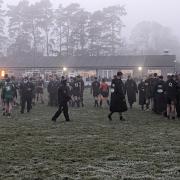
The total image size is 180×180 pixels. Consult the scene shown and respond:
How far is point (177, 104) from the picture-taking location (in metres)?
19.8

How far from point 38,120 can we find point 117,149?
8141 mm

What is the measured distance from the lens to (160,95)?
69.4ft

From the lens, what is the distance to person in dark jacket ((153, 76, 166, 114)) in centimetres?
2098

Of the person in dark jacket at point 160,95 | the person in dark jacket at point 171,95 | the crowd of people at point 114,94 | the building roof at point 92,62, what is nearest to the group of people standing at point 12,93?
the crowd of people at point 114,94

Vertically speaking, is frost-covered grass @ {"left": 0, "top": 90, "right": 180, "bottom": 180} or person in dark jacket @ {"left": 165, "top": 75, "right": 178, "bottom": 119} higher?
person in dark jacket @ {"left": 165, "top": 75, "right": 178, "bottom": 119}

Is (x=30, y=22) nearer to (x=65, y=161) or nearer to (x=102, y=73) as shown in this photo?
(x=102, y=73)

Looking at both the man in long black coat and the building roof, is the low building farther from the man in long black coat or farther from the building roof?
the man in long black coat

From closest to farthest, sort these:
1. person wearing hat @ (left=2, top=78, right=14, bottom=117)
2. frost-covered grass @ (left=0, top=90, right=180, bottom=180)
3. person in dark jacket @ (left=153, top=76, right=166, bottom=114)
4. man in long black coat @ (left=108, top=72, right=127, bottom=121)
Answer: frost-covered grass @ (left=0, top=90, right=180, bottom=180) → man in long black coat @ (left=108, top=72, right=127, bottom=121) → person in dark jacket @ (left=153, top=76, right=166, bottom=114) → person wearing hat @ (left=2, top=78, right=14, bottom=117)

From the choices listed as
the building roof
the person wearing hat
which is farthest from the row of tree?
the person wearing hat

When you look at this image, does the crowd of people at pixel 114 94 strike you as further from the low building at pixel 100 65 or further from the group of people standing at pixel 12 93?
the low building at pixel 100 65

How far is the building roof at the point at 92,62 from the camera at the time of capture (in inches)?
2633

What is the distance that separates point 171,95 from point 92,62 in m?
50.4

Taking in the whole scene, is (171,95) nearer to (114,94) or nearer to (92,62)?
(114,94)

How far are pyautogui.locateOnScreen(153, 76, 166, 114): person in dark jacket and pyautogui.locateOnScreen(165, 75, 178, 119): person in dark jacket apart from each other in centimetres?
152
